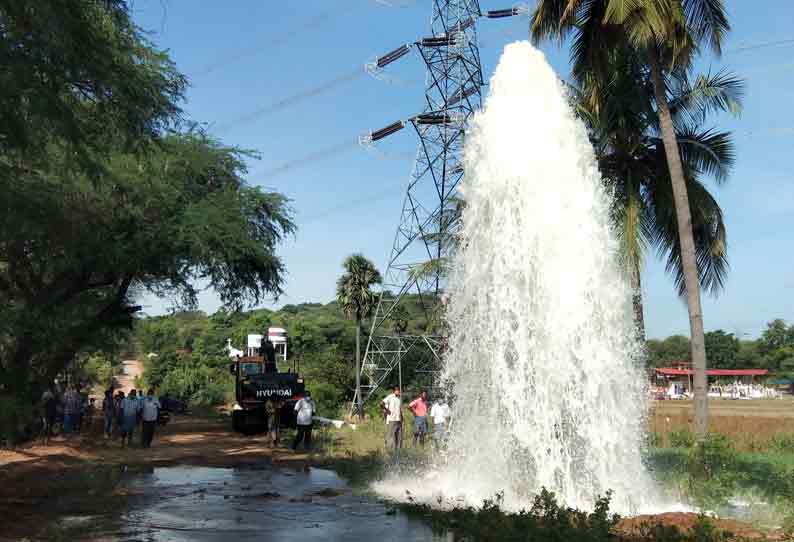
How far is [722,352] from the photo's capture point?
402 ft

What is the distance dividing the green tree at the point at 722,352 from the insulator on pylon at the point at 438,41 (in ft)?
316

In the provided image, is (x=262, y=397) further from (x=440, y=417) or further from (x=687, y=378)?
(x=687, y=378)

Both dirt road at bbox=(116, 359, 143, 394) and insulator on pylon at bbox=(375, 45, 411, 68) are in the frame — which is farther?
dirt road at bbox=(116, 359, 143, 394)

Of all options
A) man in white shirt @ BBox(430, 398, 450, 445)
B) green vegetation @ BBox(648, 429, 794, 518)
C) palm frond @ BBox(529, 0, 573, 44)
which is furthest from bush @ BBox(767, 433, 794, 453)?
palm frond @ BBox(529, 0, 573, 44)

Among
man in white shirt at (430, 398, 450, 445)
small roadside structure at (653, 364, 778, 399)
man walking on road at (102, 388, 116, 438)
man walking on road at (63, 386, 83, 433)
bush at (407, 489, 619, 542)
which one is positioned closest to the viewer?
bush at (407, 489, 619, 542)

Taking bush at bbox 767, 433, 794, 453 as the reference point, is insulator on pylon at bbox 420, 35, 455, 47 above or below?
above

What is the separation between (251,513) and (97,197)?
13279 mm

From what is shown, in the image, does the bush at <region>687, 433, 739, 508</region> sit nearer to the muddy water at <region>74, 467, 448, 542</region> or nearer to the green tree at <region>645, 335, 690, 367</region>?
the muddy water at <region>74, 467, 448, 542</region>

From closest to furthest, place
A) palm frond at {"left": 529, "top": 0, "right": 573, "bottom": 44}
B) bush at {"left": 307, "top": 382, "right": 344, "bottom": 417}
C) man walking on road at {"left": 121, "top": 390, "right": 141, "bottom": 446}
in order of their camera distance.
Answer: palm frond at {"left": 529, "top": 0, "right": 573, "bottom": 44}
man walking on road at {"left": 121, "top": 390, "right": 141, "bottom": 446}
bush at {"left": 307, "top": 382, "right": 344, "bottom": 417}

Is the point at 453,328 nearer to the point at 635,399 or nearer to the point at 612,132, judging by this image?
the point at 635,399

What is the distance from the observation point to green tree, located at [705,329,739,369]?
122 m

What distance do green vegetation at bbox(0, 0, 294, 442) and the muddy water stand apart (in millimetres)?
2669

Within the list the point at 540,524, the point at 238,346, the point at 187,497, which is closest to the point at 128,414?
the point at 187,497

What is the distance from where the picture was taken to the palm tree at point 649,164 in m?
19.1
